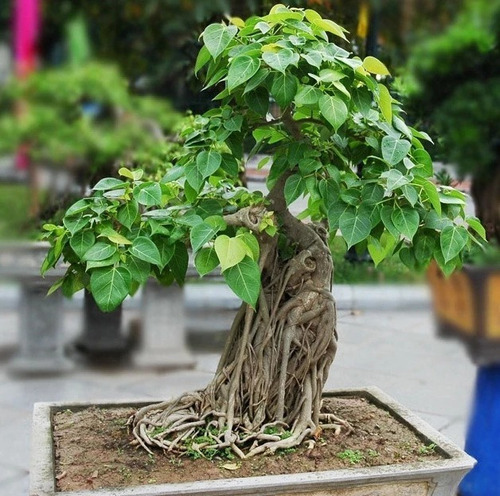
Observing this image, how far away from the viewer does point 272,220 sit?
1979mm

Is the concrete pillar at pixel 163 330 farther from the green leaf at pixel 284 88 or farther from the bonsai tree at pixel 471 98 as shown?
the green leaf at pixel 284 88

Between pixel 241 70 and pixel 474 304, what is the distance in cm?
176

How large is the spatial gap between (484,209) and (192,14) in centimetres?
266

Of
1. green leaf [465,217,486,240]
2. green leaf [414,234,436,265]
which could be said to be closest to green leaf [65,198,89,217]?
green leaf [414,234,436,265]

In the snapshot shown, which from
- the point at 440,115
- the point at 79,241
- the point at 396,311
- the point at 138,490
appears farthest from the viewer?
the point at 396,311

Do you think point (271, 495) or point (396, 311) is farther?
point (396, 311)

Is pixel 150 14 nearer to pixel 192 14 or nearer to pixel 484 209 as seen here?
pixel 192 14

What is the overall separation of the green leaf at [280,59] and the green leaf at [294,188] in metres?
0.32

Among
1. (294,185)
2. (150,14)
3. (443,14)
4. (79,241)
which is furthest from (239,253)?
(150,14)

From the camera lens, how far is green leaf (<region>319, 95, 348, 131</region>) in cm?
172

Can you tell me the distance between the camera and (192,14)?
5.09m

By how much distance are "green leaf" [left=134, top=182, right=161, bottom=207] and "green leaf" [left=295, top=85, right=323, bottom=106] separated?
0.40 m

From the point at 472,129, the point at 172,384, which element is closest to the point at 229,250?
the point at 472,129

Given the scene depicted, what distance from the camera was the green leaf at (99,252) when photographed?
5.90ft
